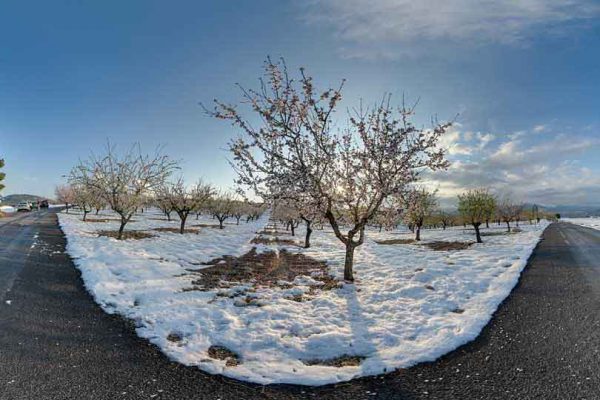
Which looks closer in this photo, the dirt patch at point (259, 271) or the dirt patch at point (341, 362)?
the dirt patch at point (341, 362)

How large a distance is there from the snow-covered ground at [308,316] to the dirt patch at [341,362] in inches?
4.3

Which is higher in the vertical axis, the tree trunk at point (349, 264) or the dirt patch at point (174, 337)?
the tree trunk at point (349, 264)

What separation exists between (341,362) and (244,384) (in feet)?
5.47

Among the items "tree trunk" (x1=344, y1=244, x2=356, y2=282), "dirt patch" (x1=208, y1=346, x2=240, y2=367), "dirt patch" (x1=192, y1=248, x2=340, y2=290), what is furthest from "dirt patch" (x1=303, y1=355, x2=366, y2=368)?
"tree trunk" (x1=344, y1=244, x2=356, y2=282)

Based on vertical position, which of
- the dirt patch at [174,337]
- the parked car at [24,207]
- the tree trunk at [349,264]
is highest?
the parked car at [24,207]

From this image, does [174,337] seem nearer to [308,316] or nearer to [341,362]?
[308,316]

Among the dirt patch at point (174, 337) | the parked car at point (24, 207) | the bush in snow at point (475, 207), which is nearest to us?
the dirt patch at point (174, 337)

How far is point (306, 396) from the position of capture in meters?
4.63

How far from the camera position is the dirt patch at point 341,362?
18.4 feet

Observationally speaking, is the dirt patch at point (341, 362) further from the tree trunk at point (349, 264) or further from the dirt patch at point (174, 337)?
the tree trunk at point (349, 264)

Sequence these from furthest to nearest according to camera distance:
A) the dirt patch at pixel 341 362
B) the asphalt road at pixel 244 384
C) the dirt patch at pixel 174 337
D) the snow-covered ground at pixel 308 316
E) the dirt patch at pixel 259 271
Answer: the dirt patch at pixel 259 271 → the dirt patch at pixel 174 337 → the snow-covered ground at pixel 308 316 → the dirt patch at pixel 341 362 → the asphalt road at pixel 244 384

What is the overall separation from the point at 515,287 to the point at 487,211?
Result: 26.2 metres

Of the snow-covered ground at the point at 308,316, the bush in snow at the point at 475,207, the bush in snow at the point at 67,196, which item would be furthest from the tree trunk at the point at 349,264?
the bush in snow at the point at 67,196

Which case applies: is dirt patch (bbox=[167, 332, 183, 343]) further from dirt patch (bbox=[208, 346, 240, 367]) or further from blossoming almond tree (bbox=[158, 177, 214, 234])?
blossoming almond tree (bbox=[158, 177, 214, 234])
